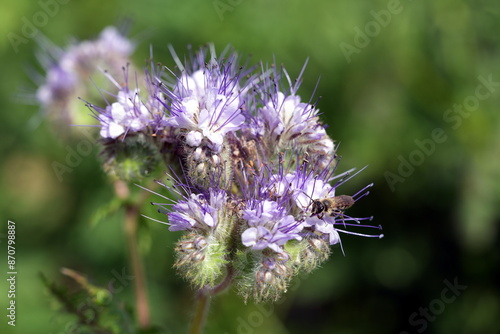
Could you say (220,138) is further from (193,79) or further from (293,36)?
(293,36)

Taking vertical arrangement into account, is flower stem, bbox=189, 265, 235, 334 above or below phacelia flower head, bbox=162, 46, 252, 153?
below

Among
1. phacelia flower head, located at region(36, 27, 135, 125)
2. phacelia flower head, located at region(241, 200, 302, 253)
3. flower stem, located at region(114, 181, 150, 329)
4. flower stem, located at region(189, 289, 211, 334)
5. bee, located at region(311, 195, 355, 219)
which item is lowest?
flower stem, located at region(114, 181, 150, 329)

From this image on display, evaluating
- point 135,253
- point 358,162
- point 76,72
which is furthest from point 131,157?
point 358,162

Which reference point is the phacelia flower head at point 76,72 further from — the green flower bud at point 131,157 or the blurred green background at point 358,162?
the green flower bud at point 131,157

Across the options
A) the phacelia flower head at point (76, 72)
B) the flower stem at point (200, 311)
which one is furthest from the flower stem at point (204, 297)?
the phacelia flower head at point (76, 72)

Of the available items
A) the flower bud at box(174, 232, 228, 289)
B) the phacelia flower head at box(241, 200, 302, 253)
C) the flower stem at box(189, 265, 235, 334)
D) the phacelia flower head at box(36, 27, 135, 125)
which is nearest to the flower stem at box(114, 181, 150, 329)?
the phacelia flower head at box(36, 27, 135, 125)

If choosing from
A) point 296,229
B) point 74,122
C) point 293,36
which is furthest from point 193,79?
point 293,36

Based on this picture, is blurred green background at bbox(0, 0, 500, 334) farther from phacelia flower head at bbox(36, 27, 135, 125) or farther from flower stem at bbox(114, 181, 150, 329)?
flower stem at bbox(114, 181, 150, 329)
